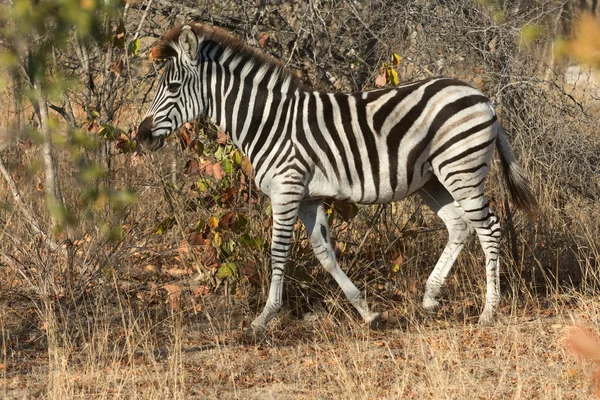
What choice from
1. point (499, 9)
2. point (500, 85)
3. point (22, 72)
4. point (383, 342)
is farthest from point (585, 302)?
point (22, 72)

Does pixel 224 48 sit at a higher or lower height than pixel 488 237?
higher

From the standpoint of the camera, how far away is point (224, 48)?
20.8 feet

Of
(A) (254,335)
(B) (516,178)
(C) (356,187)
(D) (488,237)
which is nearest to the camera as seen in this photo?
(A) (254,335)

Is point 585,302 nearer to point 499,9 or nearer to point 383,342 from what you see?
point 383,342

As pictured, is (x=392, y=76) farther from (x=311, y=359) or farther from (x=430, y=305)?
(x=311, y=359)

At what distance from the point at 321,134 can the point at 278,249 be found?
3.12ft

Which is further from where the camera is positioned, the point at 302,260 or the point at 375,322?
the point at 302,260

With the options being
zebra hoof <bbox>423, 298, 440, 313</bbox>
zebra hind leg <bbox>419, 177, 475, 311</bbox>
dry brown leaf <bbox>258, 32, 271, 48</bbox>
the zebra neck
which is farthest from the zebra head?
zebra hoof <bbox>423, 298, 440, 313</bbox>

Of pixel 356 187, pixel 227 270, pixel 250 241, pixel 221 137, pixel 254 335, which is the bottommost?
pixel 254 335

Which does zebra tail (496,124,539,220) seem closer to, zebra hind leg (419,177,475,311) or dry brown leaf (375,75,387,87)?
zebra hind leg (419,177,475,311)

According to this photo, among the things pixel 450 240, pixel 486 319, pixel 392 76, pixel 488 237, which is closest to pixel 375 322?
pixel 486 319

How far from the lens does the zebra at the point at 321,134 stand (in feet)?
20.1

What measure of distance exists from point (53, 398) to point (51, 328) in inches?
43.0

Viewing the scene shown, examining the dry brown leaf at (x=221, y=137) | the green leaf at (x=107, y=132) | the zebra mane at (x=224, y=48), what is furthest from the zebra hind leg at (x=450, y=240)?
the green leaf at (x=107, y=132)
